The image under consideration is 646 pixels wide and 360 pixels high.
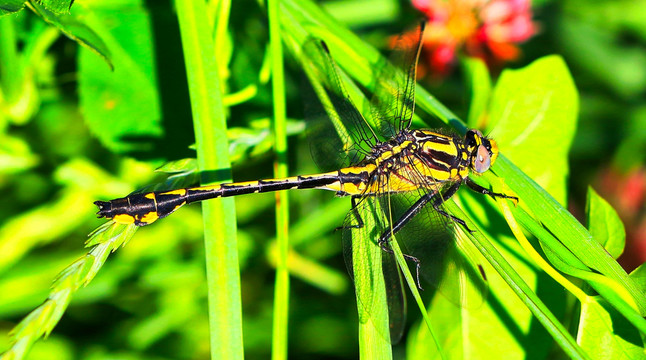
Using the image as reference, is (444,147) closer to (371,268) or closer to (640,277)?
(371,268)

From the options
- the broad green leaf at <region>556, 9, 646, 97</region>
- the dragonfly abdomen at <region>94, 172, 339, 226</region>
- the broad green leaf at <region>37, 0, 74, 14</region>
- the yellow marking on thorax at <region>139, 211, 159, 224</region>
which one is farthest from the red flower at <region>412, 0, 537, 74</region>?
the broad green leaf at <region>37, 0, 74, 14</region>

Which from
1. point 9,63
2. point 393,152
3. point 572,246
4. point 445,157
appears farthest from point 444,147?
point 9,63

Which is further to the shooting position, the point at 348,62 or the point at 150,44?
the point at 150,44

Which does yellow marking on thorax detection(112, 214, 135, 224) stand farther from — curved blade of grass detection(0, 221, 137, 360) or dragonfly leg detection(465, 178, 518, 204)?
dragonfly leg detection(465, 178, 518, 204)

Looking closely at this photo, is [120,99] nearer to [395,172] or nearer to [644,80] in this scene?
[395,172]

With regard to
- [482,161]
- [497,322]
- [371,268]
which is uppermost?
[482,161]

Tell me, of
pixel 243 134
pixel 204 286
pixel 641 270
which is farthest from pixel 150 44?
pixel 641 270
